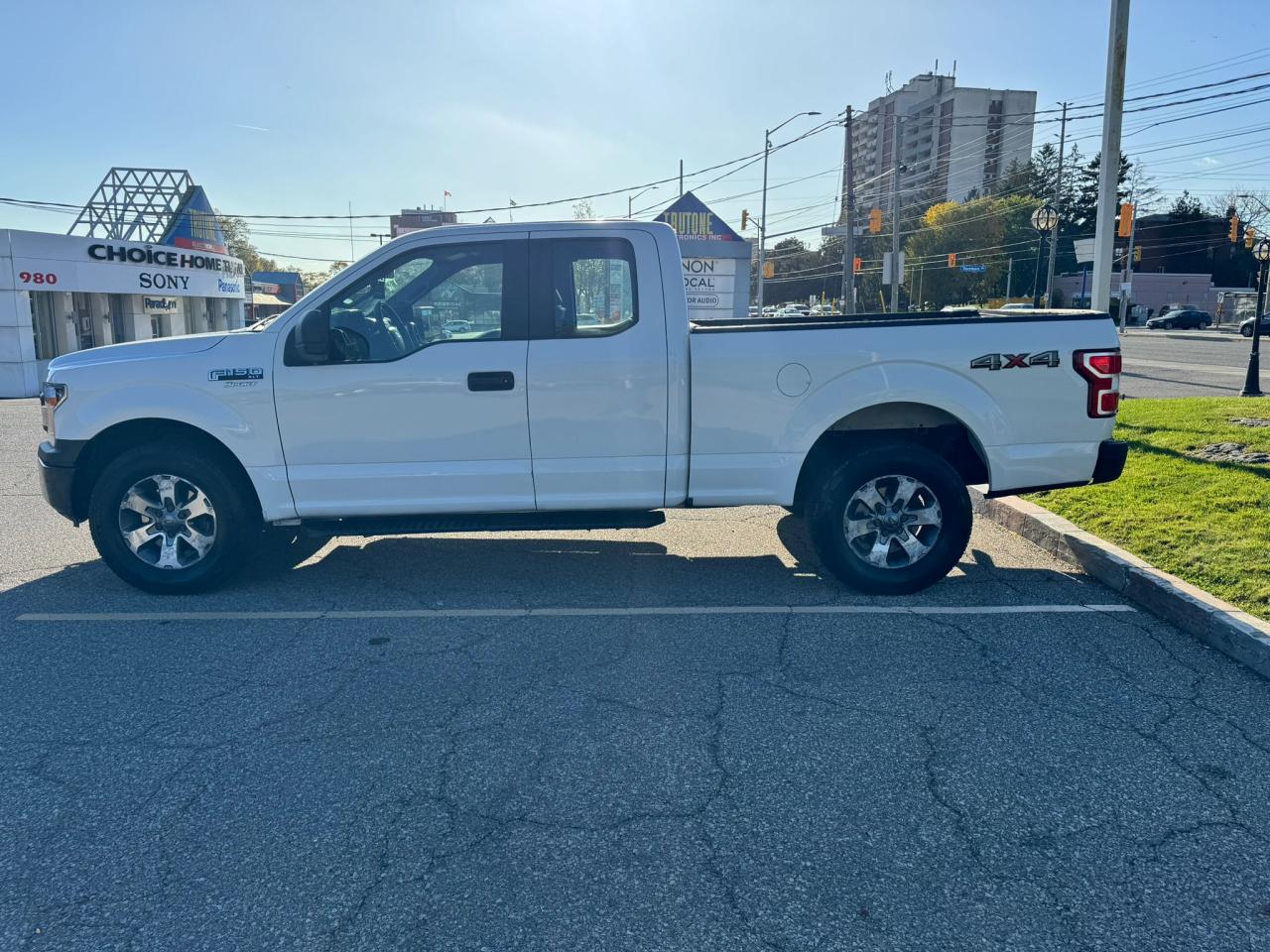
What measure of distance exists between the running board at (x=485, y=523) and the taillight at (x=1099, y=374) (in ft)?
8.70

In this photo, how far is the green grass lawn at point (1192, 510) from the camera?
547 centimetres

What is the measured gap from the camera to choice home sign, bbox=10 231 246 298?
2536 centimetres

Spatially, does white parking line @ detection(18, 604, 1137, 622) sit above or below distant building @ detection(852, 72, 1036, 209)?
below

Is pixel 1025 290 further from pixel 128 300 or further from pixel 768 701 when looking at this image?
pixel 768 701

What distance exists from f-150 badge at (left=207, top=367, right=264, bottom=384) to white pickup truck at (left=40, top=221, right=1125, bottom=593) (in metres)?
0.01

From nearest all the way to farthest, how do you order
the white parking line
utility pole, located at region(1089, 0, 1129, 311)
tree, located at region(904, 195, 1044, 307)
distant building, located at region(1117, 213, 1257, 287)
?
the white parking line → utility pole, located at region(1089, 0, 1129, 311) → tree, located at region(904, 195, 1044, 307) → distant building, located at region(1117, 213, 1257, 287)

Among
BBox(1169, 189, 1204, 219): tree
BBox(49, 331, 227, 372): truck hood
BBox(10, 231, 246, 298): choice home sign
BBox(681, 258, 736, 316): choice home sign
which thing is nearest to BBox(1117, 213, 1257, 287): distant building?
BBox(1169, 189, 1204, 219): tree

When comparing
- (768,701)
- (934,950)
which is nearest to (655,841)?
(934,950)

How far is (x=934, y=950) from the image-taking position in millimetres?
2592

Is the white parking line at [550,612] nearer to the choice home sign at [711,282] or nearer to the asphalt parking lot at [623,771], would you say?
the asphalt parking lot at [623,771]

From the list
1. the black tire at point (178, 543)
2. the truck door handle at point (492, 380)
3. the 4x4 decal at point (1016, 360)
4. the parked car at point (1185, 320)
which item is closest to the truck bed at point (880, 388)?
the 4x4 decal at point (1016, 360)

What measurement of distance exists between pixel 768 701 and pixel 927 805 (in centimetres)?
100

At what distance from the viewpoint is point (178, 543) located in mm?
5766

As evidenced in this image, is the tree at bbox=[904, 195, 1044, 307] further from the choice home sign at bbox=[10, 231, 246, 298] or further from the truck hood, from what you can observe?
the truck hood
